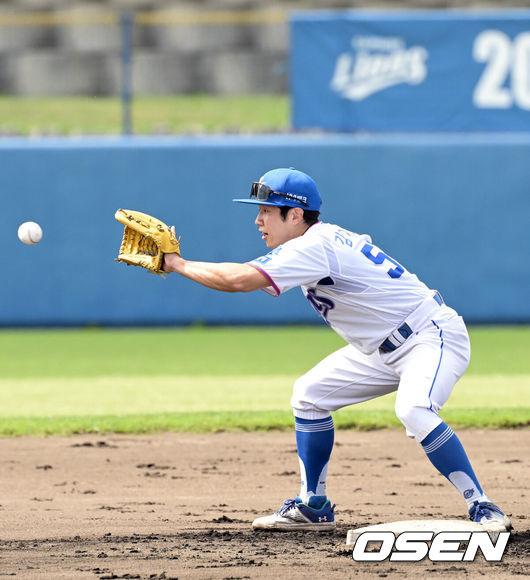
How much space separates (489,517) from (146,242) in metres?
1.82

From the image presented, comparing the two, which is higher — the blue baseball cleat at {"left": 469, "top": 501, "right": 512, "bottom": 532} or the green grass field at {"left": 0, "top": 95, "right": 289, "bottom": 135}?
the green grass field at {"left": 0, "top": 95, "right": 289, "bottom": 135}

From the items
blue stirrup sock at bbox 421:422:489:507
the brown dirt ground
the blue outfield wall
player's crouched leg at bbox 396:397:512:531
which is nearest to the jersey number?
player's crouched leg at bbox 396:397:512:531

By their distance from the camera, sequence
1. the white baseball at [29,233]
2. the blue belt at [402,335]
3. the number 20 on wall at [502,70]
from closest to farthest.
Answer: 1. the blue belt at [402,335]
2. the white baseball at [29,233]
3. the number 20 on wall at [502,70]

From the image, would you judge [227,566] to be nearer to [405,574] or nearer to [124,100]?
[405,574]

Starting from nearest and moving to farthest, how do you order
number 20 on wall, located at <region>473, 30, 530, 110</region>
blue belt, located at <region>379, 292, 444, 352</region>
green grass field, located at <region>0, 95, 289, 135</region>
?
blue belt, located at <region>379, 292, 444, 352</region> < number 20 on wall, located at <region>473, 30, 530, 110</region> < green grass field, located at <region>0, 95, 289, 135</region>

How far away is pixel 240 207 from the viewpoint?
38.8 ft

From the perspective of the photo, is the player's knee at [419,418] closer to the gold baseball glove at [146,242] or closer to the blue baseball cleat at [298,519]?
the blue baseball cleat at [298,519]

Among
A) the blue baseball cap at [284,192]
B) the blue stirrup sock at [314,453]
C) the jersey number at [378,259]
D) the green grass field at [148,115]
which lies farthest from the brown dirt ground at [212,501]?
the green grass field at [148,115]

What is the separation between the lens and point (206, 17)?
13.1 meters

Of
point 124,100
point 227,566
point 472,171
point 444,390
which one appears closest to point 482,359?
point 472,171

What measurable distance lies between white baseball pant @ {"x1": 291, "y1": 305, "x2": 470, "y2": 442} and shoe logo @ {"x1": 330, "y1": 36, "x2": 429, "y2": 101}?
7064 millimetres

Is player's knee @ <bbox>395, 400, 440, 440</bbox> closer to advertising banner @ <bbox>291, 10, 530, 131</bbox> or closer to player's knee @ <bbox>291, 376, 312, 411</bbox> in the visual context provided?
player's knee @ <bbox>291, 376, 312, 411</bbox>

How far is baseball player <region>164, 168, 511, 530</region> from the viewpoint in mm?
4633

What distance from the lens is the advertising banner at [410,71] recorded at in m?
11.9
